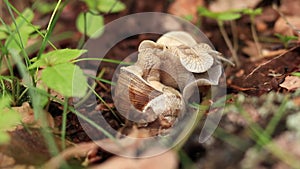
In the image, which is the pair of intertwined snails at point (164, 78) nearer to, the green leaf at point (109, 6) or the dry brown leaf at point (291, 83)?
the dry brown leaf at point (291, 83)

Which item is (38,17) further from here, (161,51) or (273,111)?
(273,111)

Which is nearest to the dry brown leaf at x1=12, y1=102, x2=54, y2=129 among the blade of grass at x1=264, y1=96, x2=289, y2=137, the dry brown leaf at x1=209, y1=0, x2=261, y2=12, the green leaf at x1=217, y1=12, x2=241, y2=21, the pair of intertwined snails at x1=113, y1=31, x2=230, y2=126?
the pair of intertwined snails at x1=113, y1=31, x2=230, y2=126

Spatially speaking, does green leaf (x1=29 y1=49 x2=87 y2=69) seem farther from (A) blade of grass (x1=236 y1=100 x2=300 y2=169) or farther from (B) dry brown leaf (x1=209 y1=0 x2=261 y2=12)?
(B) dry brown leaf (x1=209 y1=0 x2=261 y2=12)

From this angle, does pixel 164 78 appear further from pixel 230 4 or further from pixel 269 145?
pixel 230 4

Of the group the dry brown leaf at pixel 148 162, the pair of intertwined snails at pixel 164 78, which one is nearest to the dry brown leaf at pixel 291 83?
the pair of intertwined snails at pixel 164 78

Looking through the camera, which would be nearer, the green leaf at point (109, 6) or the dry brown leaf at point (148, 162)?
the dry brown leaf at point (148, 162)

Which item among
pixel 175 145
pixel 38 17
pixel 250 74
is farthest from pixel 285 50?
pixel 38 17
